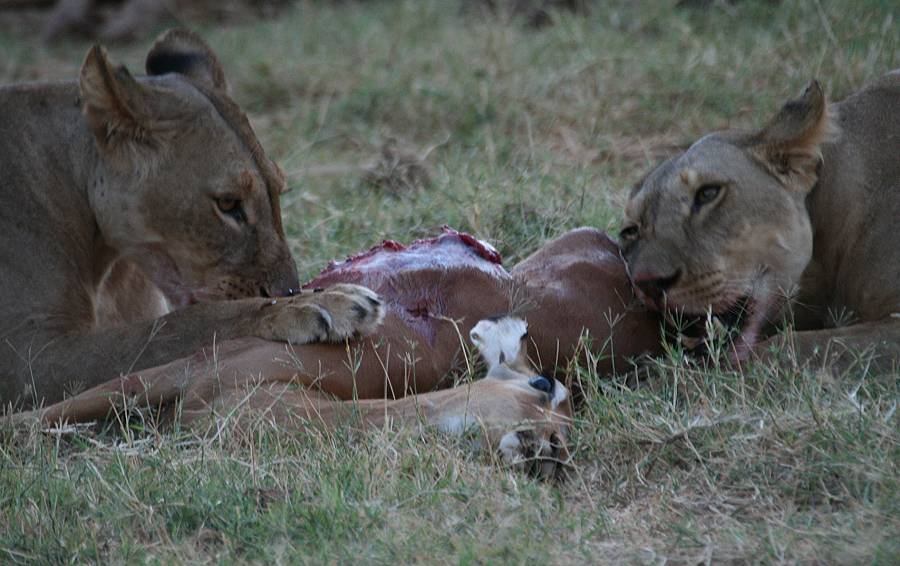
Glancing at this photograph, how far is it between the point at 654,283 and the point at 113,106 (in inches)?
68.9

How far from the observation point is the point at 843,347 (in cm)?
407

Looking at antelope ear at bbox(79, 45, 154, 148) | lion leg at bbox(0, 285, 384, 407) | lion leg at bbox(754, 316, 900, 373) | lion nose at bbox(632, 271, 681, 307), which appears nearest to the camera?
lion leg at bbox(754, 316, 900, 373)

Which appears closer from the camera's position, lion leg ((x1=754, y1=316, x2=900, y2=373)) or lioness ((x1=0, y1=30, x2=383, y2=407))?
lion leg ((x1=754, y1=316, x2=900, y2=373))

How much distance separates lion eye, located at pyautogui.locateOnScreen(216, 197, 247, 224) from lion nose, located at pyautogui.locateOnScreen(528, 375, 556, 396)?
4.05 ft

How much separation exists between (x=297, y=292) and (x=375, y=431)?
3.01 feet

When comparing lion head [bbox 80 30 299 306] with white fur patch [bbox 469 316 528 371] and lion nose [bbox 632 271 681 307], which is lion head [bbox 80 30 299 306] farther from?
lion nose [bbox 632 271 681 307]

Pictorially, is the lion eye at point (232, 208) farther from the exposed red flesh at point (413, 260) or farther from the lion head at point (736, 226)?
the lion head at point (736, 226)

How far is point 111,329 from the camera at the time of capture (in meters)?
4.39

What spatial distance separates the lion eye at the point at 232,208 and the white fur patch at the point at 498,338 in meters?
0.92

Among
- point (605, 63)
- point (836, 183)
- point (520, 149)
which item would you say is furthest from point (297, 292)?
point (605, 63)

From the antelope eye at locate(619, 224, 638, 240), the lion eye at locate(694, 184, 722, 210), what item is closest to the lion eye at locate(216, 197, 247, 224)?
the antelope eye at locate(619, 224, 638, 240)

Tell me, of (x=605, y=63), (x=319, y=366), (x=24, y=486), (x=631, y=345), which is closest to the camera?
(x=24, y=486)

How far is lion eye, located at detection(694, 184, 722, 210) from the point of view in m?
4.47

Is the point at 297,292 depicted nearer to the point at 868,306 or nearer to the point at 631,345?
the point at 631,345
